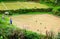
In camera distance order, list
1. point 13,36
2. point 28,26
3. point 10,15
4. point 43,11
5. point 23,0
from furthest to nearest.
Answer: point 23,0 → point 43,11 → point 10,15 → point 28,26 → point 13,36

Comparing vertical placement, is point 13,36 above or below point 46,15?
above

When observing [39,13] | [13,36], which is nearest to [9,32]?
[13,36]

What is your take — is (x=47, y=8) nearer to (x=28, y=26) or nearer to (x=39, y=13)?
(x=39, y=13)

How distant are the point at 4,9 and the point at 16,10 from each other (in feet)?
3.13

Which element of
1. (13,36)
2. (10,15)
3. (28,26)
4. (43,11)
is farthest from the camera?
(43,11)

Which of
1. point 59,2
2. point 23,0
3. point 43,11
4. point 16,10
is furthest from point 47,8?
point 23,0

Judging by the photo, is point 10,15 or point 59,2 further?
point 59,2

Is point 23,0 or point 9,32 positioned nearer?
point 9,32

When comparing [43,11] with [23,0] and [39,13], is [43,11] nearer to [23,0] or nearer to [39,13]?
[39,13]

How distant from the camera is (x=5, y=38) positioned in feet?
30.1

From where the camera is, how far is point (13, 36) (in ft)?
29.9

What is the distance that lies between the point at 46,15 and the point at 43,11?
1.18m

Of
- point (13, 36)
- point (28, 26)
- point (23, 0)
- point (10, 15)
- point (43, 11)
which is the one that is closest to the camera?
point (13, 36)

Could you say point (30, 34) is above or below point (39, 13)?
above
